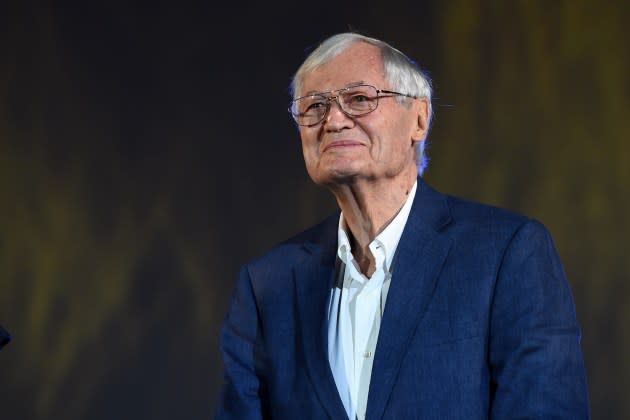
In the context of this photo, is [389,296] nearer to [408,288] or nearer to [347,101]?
[408,288]

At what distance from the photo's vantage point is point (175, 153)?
2957 millimetres

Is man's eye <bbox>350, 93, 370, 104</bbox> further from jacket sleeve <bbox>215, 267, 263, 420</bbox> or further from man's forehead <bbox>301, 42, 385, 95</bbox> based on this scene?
jacket sleeve <bbox>215, 267, 263, 420</bbox>

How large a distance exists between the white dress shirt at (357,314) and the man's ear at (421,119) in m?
0.13

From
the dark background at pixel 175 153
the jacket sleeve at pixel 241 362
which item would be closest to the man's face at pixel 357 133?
the jacket sleeve at pixel 241 362

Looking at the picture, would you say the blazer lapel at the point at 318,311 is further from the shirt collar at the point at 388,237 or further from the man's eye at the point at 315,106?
the man's eye at the point at 315,106

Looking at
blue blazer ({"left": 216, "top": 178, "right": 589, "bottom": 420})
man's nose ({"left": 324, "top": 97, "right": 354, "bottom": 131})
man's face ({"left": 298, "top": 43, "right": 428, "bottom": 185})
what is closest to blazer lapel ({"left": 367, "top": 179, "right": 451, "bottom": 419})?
blue blazer ({"left": 216, "top": 178, "right": 589, "bottom": 420})

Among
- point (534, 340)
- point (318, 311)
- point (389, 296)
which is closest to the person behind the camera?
point (534, 340)

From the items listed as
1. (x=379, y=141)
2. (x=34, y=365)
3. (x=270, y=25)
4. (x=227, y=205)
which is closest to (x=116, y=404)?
(x=34, y=365)

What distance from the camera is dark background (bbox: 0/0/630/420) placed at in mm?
2656

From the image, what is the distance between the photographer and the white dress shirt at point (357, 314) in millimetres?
1558

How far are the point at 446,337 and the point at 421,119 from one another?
565mm

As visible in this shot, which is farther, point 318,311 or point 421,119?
point 421,119

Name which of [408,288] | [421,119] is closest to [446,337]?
[408,288]

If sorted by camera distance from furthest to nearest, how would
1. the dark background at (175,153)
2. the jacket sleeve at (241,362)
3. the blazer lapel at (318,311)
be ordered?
the dark background at (175,153), the jacket sleeve at (241,362), the blazer lapel at (318,311)
